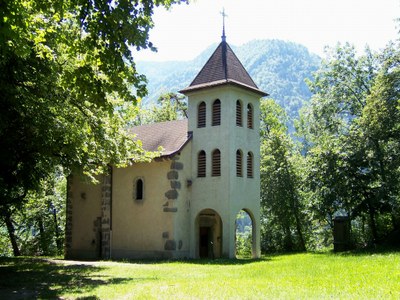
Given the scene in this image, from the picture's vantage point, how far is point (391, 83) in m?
26.8

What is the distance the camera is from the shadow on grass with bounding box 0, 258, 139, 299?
13016 millimetres

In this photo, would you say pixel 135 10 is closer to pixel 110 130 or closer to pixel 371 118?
pixel 110 130

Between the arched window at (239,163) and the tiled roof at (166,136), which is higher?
the tiled roof at (166,136)

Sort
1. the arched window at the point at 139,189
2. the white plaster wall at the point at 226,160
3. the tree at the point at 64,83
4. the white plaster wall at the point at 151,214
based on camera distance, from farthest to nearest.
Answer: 1. the arched window at the point at 139,189
2. the white plaster wall at the point at 151,214
3. the white plaster wall at the point at 226,160
4. the tree at the point at 64,83

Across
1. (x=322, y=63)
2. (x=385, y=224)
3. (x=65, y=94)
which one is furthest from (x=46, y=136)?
(x=322, y=63)

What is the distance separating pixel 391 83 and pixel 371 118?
81.2 inches

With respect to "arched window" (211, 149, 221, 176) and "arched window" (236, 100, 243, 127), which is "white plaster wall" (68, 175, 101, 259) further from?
"arched window" (236, 100, 243, 127)

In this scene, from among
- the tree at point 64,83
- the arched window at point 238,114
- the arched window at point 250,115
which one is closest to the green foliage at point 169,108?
the arched window at point 250,115

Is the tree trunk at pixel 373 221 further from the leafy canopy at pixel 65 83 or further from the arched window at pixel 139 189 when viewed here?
the leafy canopy at pixel 65 83

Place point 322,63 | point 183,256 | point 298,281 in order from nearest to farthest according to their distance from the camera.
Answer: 1. point 298,281
2. point 183,256
3. point 322,63

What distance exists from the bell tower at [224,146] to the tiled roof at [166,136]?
2.99 feet

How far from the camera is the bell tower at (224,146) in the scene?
1003 inches

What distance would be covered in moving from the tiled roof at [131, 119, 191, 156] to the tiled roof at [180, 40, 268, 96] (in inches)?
96.2

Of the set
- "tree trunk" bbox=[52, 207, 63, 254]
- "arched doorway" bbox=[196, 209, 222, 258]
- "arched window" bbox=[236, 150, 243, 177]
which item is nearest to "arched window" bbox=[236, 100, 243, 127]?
"arched window" bbox=[236, 150, 243, 177]
